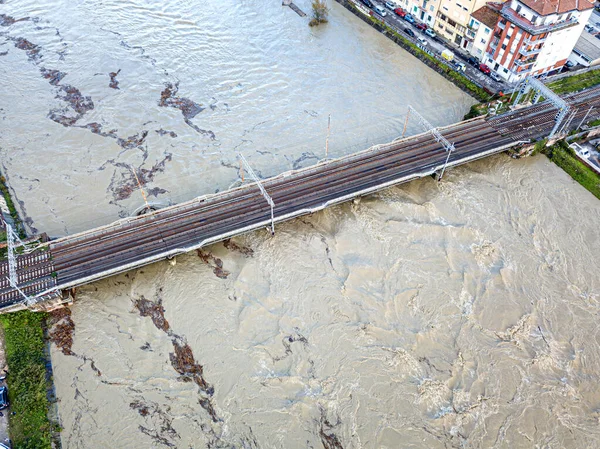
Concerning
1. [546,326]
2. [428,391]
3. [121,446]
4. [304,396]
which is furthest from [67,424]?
[546,326]

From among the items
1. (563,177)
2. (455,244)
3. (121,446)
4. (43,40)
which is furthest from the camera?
(43,40)

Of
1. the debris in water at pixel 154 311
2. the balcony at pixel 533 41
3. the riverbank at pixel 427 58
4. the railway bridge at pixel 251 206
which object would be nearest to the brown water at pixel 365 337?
the debris in water at pixel 154 311

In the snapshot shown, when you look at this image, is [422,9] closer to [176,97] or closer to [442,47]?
[442,47]

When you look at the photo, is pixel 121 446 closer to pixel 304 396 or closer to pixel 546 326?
pixel 304 396

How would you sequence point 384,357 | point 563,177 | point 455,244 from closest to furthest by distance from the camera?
point 384,357
point 455,244
point 563,177

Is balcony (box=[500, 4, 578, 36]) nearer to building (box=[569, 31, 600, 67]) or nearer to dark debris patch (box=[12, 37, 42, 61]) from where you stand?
building (box=[569, 31, 600, 67])

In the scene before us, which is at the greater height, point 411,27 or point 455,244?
point 411,27

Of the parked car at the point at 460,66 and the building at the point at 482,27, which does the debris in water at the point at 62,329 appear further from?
the building at the point at 482,27
